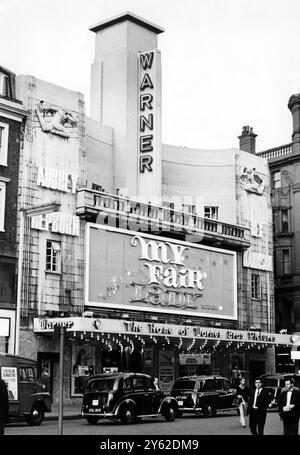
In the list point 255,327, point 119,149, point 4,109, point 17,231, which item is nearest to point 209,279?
point 255,327

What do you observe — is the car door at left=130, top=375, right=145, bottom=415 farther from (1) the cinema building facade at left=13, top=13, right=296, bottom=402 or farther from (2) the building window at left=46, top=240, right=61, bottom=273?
(2) the building window at left=46, top=240, right=61, bottom=273

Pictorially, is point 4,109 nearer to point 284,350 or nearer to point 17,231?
point 17,231

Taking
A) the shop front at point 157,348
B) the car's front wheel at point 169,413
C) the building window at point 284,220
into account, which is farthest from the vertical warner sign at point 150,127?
the building window at point 284,220

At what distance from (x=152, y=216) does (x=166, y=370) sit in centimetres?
946

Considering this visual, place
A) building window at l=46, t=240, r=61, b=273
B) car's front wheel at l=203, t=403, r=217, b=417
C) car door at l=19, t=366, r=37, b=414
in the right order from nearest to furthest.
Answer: car door at l=19, t=366, r=37, b=414 → car's front wheel at l=203, t=403, r=217, b=417 → building window at l=46, t=240, r=61, b=273

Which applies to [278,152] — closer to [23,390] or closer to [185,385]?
[185,385]

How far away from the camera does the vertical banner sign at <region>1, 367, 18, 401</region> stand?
24.2 m

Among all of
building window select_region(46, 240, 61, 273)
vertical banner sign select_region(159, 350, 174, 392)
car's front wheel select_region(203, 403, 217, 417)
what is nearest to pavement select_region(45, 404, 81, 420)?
car's front wheel select_region(203, 403, 217, 417)

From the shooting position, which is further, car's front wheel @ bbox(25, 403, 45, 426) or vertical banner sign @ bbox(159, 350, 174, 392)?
vertical banner sign @ bbox(159, 350, 174, 392)

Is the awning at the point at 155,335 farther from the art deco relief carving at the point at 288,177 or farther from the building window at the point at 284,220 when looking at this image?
the art deco relief carving at the point at 288,177

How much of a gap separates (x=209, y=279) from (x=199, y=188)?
6928 millimetres

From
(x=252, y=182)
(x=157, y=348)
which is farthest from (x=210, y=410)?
(x=252, y=182)

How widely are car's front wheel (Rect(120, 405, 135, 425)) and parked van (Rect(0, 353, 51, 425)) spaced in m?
2.69

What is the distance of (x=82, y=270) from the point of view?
37.8 m
